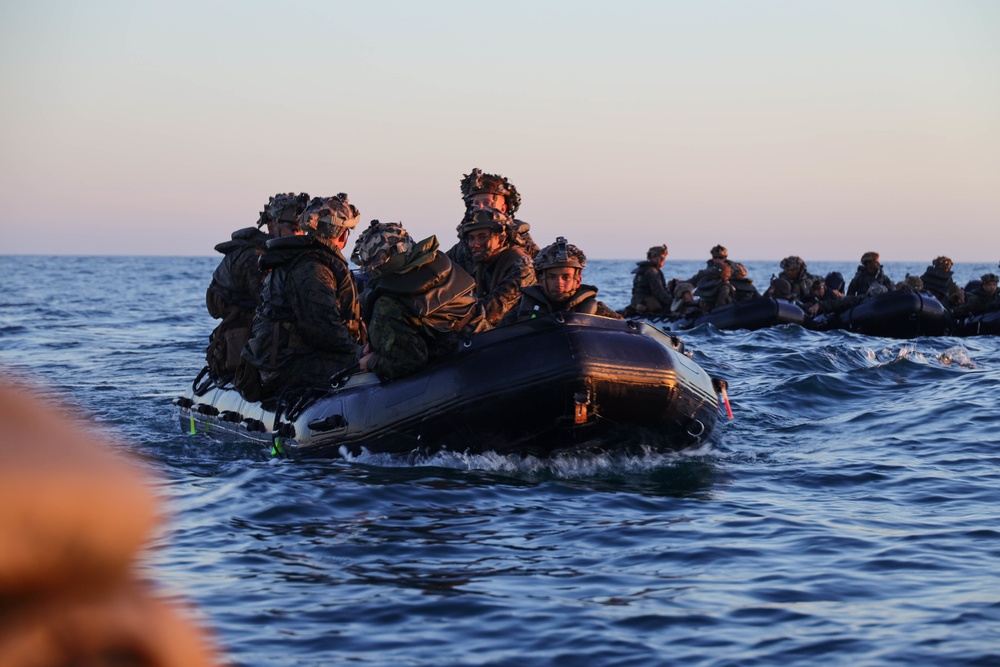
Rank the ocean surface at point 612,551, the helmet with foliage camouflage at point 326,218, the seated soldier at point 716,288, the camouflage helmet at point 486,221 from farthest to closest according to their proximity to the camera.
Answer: the seated soldier at point 716,288 → the camouflage helmet at point 486,221 → the helmet with foliage camouflage at point 326,218 → the ocean surface at point 612,551

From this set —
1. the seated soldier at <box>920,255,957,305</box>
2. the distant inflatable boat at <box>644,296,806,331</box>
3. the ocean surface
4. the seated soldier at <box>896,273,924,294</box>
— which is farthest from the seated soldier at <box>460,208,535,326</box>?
the seated soldier at <box>920,255,957,305</box>

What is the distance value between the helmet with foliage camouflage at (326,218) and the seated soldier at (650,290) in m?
16.8

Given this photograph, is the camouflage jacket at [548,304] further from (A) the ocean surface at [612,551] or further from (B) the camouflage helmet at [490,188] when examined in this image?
(B) the camouflage helmet at [490,188]

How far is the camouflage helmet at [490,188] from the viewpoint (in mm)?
12558

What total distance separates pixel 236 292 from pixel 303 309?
1755 millimetres

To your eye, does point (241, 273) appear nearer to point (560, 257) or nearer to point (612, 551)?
point (560, 257)

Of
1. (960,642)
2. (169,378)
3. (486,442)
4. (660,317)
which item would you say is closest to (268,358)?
(486,442)

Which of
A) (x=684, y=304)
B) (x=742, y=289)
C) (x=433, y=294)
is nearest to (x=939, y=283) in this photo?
(x=742, y=289)

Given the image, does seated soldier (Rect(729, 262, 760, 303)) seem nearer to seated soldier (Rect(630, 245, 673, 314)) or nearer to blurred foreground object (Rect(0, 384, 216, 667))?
seated soldier (Rect(630, 245, 673, 314))

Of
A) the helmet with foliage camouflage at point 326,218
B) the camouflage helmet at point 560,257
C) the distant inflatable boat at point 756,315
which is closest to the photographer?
the camouflage helmet at point 560,257

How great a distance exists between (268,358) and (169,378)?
26.5 feet

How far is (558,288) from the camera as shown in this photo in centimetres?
988

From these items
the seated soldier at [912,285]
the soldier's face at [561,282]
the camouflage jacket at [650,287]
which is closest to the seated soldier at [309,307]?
the soldier's face at [561,282]

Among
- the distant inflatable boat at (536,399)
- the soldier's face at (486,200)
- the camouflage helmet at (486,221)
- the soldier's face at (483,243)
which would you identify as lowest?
the distant inflatable boat at (536,399)
